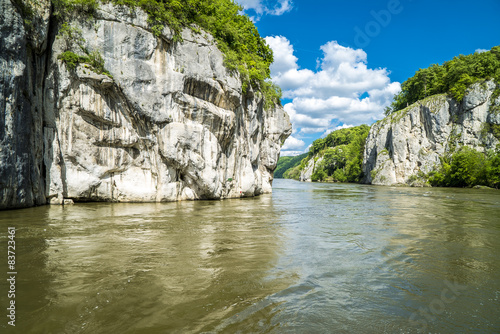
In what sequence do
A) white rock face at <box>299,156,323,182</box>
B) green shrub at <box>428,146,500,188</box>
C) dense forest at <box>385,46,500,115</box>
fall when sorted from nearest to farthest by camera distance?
green shrub at <box>428,146,500,188</box>
dense forest at <box>385,46,500,115</box>
white rock face at <box>299,156,323,182</box>

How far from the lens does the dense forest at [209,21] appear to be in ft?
58.0

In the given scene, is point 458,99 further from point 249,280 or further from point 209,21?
point 249,280

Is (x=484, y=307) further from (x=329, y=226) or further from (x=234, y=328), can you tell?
(x=329, y=226)

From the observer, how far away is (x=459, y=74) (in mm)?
56156

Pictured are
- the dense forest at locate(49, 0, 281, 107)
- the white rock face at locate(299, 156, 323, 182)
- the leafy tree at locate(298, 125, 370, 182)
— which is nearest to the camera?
the dense forest at locate(49, 0, 281, 107)

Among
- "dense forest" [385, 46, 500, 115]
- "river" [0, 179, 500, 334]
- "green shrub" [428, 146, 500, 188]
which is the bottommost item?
"river" [0, 179, 500, 334]

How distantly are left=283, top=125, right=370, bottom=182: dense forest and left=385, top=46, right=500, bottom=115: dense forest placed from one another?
23.6 m

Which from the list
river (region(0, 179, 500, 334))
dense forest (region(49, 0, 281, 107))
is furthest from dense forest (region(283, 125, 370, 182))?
river (region(0, 179, 500, 334))

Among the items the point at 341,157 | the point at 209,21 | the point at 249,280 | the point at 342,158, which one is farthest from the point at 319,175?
the point at 249,280

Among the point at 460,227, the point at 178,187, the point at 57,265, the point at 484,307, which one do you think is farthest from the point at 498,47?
the point at 57,265

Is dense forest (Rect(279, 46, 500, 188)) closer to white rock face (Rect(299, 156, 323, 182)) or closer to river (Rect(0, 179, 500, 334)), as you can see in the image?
white rock face (Rect(299, 156, 323, 182))

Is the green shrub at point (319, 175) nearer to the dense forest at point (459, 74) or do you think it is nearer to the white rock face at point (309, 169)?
the white rock face at point (309, 169)

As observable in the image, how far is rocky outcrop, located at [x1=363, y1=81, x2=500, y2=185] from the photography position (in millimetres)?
50750

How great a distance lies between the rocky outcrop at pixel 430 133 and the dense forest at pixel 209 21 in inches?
1676
